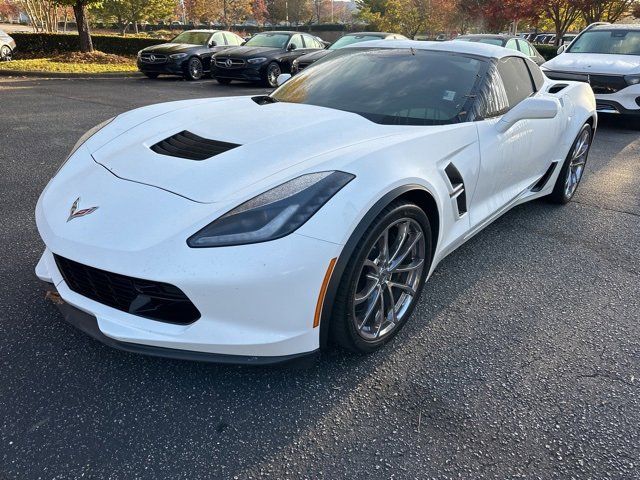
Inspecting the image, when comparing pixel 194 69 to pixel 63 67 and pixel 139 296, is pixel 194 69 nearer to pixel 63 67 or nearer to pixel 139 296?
pixel 63 67

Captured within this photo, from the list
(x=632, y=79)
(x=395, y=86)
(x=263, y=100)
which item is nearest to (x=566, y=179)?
(x=395, y=86)

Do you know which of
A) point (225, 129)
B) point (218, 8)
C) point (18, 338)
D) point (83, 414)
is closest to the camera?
point (83, 414)

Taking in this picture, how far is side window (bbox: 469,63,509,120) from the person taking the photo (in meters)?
2.95

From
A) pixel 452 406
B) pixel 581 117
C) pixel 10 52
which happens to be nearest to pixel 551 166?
pixel 581 117

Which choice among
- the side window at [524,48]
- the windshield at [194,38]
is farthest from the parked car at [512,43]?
the windshield at [194,38]

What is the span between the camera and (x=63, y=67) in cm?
1336

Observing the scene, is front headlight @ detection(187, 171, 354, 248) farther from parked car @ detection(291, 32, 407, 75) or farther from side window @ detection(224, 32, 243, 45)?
side window @ detection(224, 32, 243, 45)

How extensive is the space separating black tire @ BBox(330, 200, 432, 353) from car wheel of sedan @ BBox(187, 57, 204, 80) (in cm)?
1228

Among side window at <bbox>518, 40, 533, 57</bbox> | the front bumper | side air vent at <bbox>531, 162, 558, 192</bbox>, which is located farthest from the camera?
the front bumper

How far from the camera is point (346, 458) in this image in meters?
1.77

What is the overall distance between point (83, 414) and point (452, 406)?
145cm

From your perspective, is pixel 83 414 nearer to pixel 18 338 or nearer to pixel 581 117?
pixel 18 338

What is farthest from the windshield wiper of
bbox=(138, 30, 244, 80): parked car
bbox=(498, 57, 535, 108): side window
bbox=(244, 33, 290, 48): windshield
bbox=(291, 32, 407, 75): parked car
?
bbox=(138, 30, 244, 80): parked car

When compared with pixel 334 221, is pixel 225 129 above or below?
above
